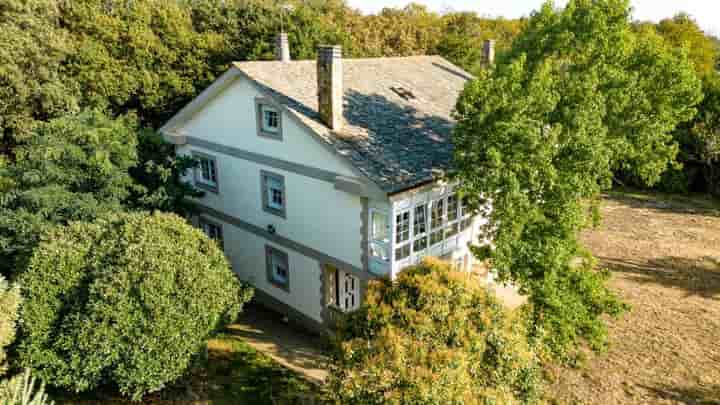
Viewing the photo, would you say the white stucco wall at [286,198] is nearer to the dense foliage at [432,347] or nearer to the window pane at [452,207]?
the window pane at [452,207]

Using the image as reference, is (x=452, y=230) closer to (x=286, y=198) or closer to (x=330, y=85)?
(x=286, y=198)

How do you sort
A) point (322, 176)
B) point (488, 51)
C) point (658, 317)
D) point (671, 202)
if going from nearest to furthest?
point (322, 176) → point (658, 317) → point (488, 51) → point (671, 202)

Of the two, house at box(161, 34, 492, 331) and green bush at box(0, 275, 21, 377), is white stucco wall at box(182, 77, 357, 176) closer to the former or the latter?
house at box(161, 34, 492, 331)

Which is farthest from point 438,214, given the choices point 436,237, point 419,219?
point 419,219

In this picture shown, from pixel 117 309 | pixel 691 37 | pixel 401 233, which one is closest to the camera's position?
pixel 117 309

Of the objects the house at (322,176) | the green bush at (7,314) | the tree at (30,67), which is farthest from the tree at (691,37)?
the green bush at (7,314)

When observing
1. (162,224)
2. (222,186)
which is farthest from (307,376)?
(222,186)

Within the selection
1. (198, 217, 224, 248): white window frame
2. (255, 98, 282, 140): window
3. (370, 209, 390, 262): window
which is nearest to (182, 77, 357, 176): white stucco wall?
(255, 98, 282, 140): window
